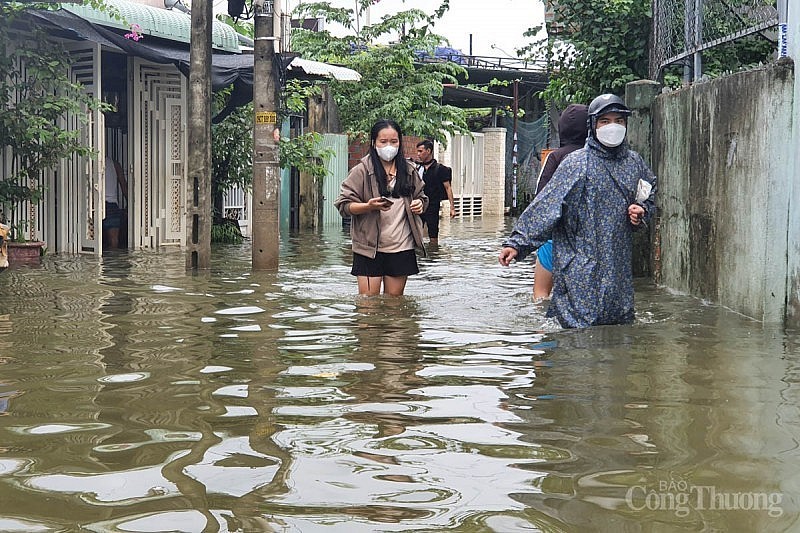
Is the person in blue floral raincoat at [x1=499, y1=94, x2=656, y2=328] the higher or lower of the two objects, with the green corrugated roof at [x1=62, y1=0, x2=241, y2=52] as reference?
lower

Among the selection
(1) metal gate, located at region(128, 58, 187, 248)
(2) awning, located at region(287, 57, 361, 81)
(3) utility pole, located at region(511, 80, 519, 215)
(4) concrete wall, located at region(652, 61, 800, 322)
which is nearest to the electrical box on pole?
(2) awning, located at region(287, 57, 361, 81)

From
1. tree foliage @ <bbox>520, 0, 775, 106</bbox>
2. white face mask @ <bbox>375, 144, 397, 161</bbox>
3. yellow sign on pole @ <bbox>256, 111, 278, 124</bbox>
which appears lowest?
white face mask @ <bbox>375, 144, 397, 161</bbox>

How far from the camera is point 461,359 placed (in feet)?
21.8

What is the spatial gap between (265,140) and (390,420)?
8.34 meters

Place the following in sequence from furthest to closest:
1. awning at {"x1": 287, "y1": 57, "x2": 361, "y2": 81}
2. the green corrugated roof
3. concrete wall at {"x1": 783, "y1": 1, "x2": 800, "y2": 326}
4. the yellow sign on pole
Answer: awning at {"x1": 287, "y1": 57, "x2": 361, "y2": 81} < the green corrugated roof < the yellow sign on pole < concrete wall at {"x1": 783, "y1": 1, "x2": 800, "y2": 326}

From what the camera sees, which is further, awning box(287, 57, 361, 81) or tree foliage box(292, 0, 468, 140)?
tree foliage box(292, 0, 468, 140)

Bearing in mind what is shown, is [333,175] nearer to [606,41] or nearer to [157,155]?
[157,155]

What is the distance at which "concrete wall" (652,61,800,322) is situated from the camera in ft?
25.9

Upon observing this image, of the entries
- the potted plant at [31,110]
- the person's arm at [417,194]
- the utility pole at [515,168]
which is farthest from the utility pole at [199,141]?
the utility pole at [515,168]

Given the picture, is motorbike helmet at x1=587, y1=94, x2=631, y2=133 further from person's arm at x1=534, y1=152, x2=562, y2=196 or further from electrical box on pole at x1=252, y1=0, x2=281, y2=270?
electrical box on pole at x1=252, y1=0, x2=281, y2=270

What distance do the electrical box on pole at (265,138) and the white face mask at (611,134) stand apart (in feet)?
19.9

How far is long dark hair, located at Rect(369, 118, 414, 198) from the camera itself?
30.2ft

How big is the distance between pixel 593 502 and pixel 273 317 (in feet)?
17.3

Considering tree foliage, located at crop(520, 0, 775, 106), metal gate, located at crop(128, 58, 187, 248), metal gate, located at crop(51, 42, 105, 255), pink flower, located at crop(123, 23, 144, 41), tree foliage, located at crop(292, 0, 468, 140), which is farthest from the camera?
tree foliage, located at crop(292, 0, 468, 140)
